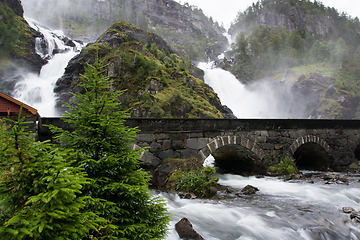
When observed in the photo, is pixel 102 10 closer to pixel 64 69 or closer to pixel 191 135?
pixel 64 69

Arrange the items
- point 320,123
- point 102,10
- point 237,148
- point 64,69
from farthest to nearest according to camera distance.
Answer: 1. point 102,10
2. point 64,69
3. point 320,123
4. point 237,148

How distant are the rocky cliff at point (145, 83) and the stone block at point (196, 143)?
10.6 m

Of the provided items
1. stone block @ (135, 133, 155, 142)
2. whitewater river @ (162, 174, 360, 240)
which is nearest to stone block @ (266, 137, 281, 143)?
whitewater river @ (162, 174, 360, 240)

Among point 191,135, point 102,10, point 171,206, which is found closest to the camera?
point 171,206

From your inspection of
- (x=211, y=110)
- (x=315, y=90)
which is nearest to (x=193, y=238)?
(x=211, y=110)

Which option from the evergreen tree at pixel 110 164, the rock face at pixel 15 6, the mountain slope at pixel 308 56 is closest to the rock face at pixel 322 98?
the mountain slope at pixel 308 56

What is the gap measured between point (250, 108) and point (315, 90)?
14253 mm

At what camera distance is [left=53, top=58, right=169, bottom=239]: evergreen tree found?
2.61 m

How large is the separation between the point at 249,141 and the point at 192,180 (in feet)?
11.6

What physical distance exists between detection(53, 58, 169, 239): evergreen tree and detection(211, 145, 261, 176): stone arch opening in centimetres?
735

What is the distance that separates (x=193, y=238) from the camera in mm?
4320

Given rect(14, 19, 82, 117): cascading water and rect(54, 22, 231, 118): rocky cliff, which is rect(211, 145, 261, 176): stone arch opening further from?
rect(14, 19, 82, 117): cascading water

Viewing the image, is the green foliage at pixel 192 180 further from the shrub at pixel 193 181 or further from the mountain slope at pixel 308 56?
the mountain slope at pixel 308 56

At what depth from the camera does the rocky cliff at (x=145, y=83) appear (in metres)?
20.9
